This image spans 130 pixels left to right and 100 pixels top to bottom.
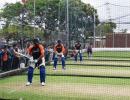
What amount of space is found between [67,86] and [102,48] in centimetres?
2554

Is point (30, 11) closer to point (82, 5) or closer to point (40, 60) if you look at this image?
point (82, 5)

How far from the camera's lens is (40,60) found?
14609mm

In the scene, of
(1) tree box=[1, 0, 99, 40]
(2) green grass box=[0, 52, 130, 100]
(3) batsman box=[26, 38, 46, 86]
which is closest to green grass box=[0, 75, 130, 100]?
(2) green grass box=[0, 52, 130, 100]

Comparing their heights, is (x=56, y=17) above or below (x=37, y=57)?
above

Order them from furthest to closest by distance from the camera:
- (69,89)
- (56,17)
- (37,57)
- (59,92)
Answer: (56,17)
(37,57)
(69,89)
(59,92)

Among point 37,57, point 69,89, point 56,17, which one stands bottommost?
point 69,89

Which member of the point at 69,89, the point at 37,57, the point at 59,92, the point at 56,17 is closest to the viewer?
the point at 59,92

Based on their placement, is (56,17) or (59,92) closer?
(59,92)

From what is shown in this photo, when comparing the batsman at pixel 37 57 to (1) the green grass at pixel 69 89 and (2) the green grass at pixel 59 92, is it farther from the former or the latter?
(2) the green grass at pixel 59 92

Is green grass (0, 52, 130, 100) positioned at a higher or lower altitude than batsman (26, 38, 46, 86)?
lower

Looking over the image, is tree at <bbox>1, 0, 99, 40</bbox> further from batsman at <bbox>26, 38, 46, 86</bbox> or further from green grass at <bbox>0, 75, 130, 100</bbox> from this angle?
batsman at <bbox>26, 38, 46, 86</bbox>

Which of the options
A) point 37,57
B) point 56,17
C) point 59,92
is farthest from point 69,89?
point 56,17

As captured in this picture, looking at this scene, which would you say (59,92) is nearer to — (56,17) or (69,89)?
(69,89)

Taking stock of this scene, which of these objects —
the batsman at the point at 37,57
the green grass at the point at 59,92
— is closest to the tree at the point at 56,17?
the green grass at the point at 59,92
